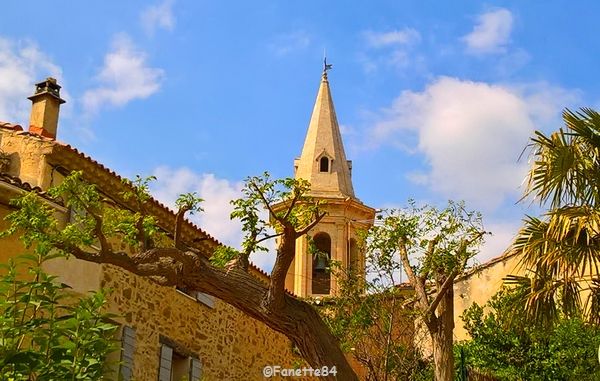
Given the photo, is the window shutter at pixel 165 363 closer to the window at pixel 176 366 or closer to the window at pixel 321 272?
the window at pixel 176 366

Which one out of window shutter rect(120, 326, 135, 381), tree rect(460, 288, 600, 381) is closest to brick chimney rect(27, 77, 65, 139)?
window shutter rect(120, 326, 135, 381)

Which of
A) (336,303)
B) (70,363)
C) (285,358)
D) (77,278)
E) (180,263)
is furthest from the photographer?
(285,358)

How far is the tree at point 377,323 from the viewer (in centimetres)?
1647

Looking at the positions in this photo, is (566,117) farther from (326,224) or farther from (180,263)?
(326,224)

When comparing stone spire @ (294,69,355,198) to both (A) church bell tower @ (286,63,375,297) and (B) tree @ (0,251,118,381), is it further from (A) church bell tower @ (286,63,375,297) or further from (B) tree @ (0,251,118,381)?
(B) tree @ (0,251,118,381)

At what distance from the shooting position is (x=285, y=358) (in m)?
21.1

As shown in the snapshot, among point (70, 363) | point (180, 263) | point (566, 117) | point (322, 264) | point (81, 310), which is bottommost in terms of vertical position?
point (70, 363)

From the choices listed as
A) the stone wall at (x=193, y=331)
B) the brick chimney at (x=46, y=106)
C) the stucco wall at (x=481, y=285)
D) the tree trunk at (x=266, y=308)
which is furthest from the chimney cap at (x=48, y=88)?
the stucco wall at (x=481, y=285)

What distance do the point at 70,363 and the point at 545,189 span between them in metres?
6.61

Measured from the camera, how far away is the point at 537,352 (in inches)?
696

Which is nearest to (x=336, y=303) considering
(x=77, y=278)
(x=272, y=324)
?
(x=77, y=278)

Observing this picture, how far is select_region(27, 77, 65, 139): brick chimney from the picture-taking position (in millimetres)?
16469

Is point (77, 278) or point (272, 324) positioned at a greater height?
point (77, 278)

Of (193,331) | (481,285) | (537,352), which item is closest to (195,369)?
(193,331)
